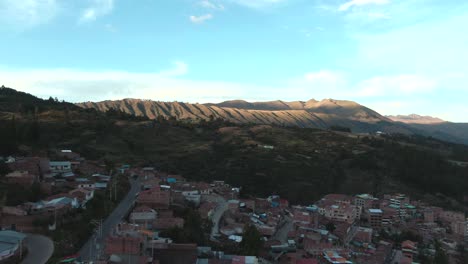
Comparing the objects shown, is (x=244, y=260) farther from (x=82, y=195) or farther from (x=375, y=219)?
(x=375, y=219)

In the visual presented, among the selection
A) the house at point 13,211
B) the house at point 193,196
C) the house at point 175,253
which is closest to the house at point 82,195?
the house at point 13,211

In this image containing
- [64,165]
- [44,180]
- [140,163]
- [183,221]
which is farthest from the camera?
[140,163]

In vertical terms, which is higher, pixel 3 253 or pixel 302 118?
pixel 302 118

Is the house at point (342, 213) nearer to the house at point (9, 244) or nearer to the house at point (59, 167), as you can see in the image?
the house at point (59, 167)

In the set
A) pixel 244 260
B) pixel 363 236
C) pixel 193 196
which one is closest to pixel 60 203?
pixel 244 260

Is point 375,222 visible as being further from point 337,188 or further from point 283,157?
point 283,157

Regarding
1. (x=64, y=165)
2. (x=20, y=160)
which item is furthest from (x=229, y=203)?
(x=20, y=160)

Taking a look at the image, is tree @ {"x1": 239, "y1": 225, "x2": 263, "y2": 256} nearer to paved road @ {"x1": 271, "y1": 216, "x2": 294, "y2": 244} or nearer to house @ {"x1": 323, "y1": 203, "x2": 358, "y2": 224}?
paved road @ {"x1": 271, "y1": 216, "x2": 294, "y2": 244}
